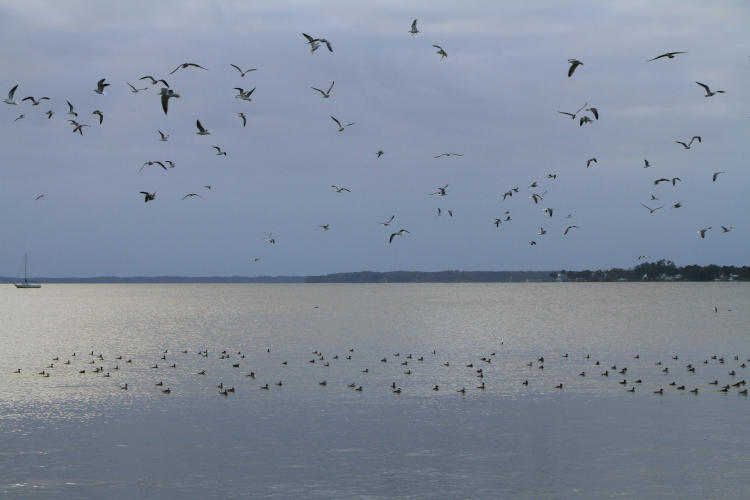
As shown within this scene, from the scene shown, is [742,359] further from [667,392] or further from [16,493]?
[16,493]

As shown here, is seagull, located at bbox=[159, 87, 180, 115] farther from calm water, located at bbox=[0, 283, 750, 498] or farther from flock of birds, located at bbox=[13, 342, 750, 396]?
flock of birds, located at bbox=[13, 342, 750, 396]

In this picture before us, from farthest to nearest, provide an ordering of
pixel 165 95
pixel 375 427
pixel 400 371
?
1. pixel 400 371
2. pixel 375 427
3. pixel 165 95

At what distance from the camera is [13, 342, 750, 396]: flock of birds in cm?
4038

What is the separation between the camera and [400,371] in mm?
46719

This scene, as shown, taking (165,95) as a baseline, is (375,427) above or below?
below

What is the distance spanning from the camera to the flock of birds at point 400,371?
132 ft

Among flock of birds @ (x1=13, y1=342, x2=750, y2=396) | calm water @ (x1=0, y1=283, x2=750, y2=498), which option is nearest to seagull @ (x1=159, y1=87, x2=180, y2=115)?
calm water @ (x1=0, y1=283, x2=750, y2=498)

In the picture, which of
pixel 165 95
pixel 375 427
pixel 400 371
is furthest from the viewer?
pixel 400 371

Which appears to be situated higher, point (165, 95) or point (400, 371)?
point (165, 95)

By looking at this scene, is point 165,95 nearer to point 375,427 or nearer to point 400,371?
point 375,427

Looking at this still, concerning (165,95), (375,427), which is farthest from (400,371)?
(165,95)

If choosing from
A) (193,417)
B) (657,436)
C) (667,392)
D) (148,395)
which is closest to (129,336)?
→ (148,395)

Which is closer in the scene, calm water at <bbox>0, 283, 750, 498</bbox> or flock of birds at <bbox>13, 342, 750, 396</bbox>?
calm water at <bbox>0, 283, 750, 498</bbox>

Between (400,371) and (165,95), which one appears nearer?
(165,95)
